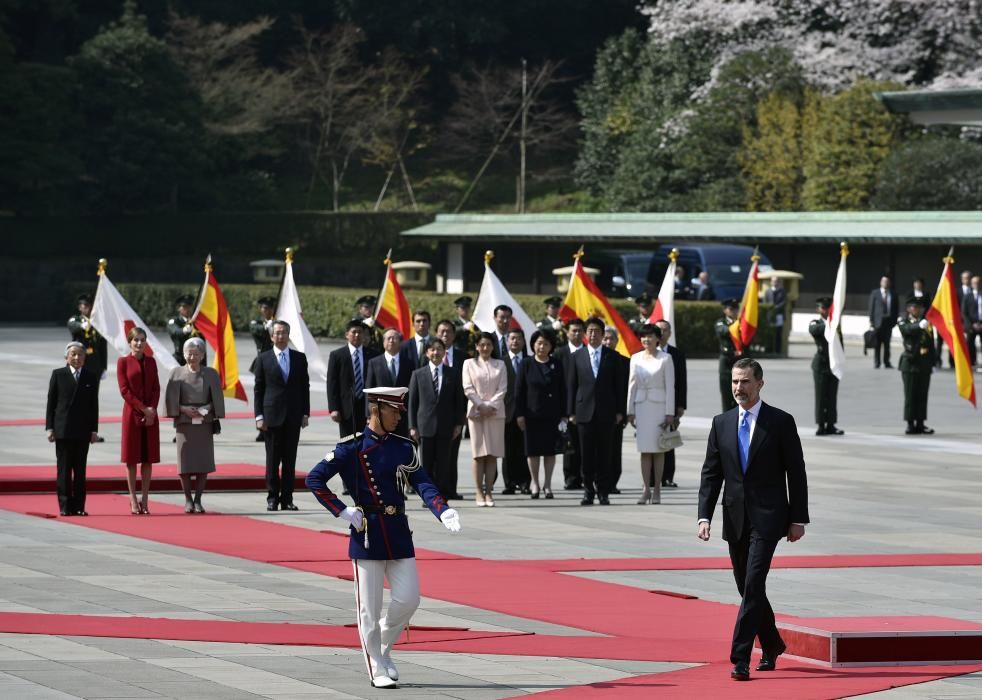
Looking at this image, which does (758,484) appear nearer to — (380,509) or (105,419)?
(380,509)

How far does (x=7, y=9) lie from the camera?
185ft

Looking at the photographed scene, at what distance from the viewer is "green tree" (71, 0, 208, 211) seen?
54.2 m

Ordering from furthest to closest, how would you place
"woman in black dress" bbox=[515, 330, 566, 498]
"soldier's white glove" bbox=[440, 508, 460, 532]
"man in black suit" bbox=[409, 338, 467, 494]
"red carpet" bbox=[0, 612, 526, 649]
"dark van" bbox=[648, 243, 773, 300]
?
"dark van" bbox=[648, 243, 773, 300]
"woman in black dress" bbox=[515, 330, 566, 498]
"man in black suit" bbox=[409, 338, 467, 494]
"red carpet" bbox=[0, 612, 526, 649]
"soldier's white glove" bbox=[440, 508, 460, 532]

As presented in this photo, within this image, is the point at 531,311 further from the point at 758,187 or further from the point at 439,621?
the point at 439,621

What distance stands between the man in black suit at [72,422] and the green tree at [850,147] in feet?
111

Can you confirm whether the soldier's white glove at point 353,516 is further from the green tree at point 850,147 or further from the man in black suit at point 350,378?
the green tree at point 850,147

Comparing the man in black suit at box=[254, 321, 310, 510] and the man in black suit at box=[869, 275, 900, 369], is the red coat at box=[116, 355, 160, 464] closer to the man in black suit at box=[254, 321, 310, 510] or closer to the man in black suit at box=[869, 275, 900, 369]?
the man in black suit at box=[254, 321, 310, 510]

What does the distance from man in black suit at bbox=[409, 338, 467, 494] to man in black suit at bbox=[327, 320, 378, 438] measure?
63cm

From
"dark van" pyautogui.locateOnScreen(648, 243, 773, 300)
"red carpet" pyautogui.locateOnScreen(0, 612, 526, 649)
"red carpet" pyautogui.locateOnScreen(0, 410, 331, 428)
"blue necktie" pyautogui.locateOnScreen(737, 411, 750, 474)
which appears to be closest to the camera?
"blue necktie" pyautogui.locateOnScreen(737, 411, 750, 474)

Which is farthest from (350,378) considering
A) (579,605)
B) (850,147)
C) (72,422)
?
(850,147)

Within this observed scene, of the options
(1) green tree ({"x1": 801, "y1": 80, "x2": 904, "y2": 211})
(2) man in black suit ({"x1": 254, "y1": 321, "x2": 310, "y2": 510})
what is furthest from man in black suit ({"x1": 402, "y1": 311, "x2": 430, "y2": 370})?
(1) green tree ({"x1": 801, "y1": 80, "x2": 904, "y2": 211})

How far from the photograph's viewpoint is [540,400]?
55.9 ft

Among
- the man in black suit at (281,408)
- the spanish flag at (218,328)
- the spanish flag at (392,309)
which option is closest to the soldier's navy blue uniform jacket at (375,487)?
the man in black suit at (281,408)

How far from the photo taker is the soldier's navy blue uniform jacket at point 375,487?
29.6 feet
